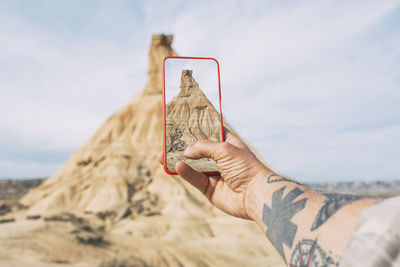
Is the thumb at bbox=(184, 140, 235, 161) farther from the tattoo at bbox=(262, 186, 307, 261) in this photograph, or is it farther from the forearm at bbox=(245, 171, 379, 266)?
the tattoo at bbox=(262, 186, 307, 261)

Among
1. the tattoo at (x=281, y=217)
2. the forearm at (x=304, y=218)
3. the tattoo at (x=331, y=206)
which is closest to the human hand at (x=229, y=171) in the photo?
the forearm at (x=304, y=218)

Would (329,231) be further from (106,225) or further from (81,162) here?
(81,162)

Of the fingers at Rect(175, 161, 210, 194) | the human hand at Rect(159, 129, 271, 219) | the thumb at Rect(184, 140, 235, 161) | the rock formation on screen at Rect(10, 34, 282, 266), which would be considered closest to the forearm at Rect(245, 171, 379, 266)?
the human hand at Rect(159, 129, 271, 219)

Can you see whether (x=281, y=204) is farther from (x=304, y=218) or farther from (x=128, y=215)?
(x=128, y=215)

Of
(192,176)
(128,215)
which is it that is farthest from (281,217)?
(128,215)

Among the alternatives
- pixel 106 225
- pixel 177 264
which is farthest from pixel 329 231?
pixel 106 225
